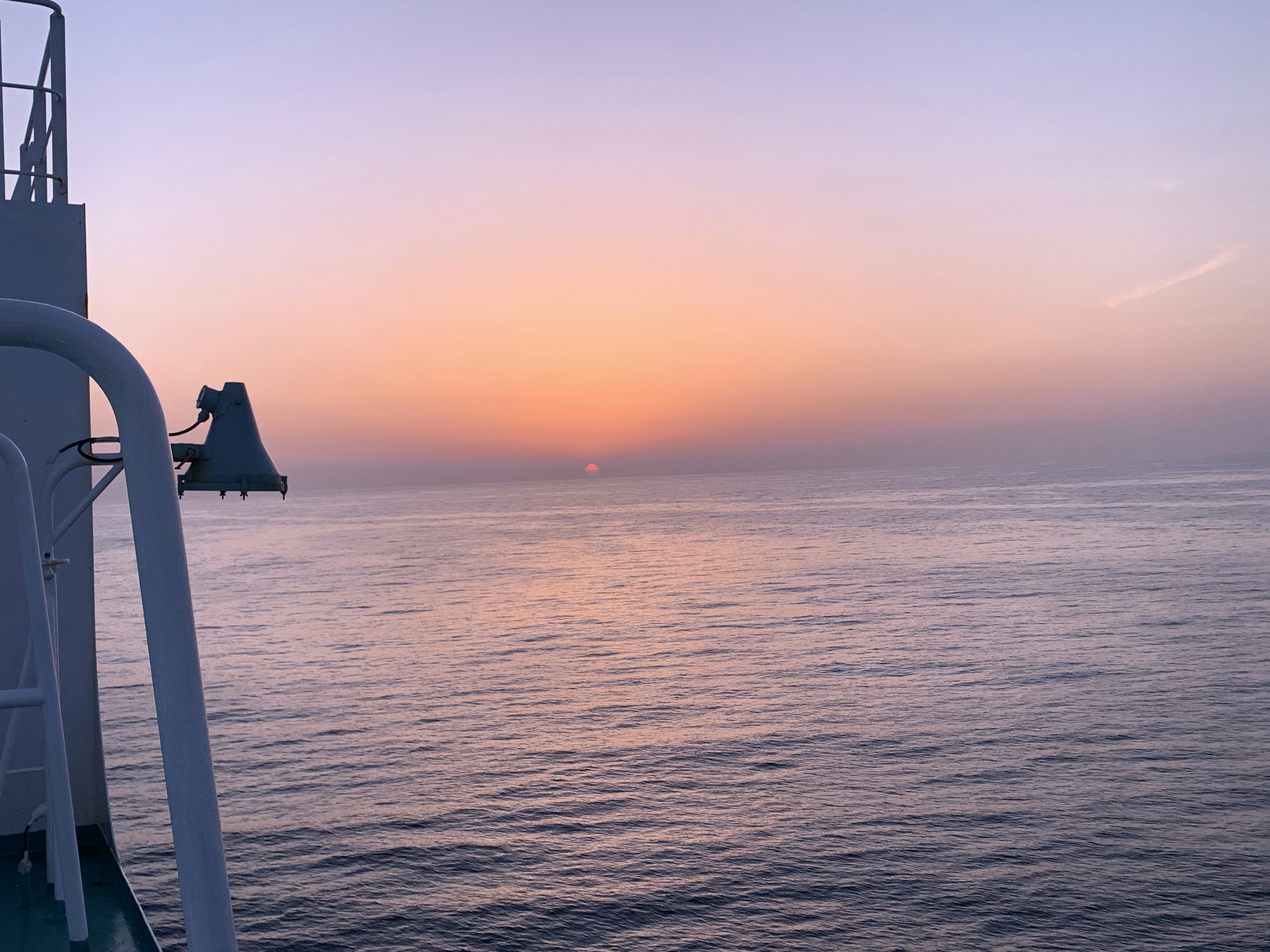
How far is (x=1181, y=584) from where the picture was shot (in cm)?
4856

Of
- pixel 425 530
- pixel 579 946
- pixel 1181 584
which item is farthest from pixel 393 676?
pixel 425 530

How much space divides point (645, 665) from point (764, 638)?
6.75 meters

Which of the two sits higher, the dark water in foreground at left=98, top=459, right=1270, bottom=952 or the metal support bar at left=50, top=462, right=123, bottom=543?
the metal support bar at left=50, top=462, right=123, bottom=543

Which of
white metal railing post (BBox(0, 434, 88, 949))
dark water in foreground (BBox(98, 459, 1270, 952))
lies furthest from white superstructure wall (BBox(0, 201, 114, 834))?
dark water in foreground (BBox(98, 459, 1270, 952))

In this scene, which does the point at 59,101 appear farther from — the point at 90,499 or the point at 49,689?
the point at 49,689

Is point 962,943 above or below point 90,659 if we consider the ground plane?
below

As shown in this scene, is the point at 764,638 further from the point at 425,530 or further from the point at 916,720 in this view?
the point at 425,530

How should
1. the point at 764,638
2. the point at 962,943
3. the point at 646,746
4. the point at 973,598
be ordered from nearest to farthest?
the point at 962,943, the point at 646,746, the point at 764,638, the point at 973,598

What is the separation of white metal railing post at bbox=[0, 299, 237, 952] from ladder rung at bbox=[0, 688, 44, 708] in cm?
105

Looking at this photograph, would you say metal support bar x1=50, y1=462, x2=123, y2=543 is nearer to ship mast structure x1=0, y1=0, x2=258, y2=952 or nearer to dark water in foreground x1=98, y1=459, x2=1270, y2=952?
ship mast structure x1=0, y1=0, x2=258, y2=952

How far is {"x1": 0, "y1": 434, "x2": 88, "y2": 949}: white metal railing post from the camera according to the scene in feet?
9.89

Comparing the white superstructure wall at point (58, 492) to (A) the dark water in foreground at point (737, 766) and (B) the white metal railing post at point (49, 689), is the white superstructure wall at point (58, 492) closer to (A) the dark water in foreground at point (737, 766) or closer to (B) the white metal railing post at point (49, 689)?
(B) the white metal railing post at point (49, 689)

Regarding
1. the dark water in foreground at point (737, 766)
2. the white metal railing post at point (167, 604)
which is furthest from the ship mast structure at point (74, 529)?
the dark water in foreground at point (737, 766)

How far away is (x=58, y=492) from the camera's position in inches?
320
